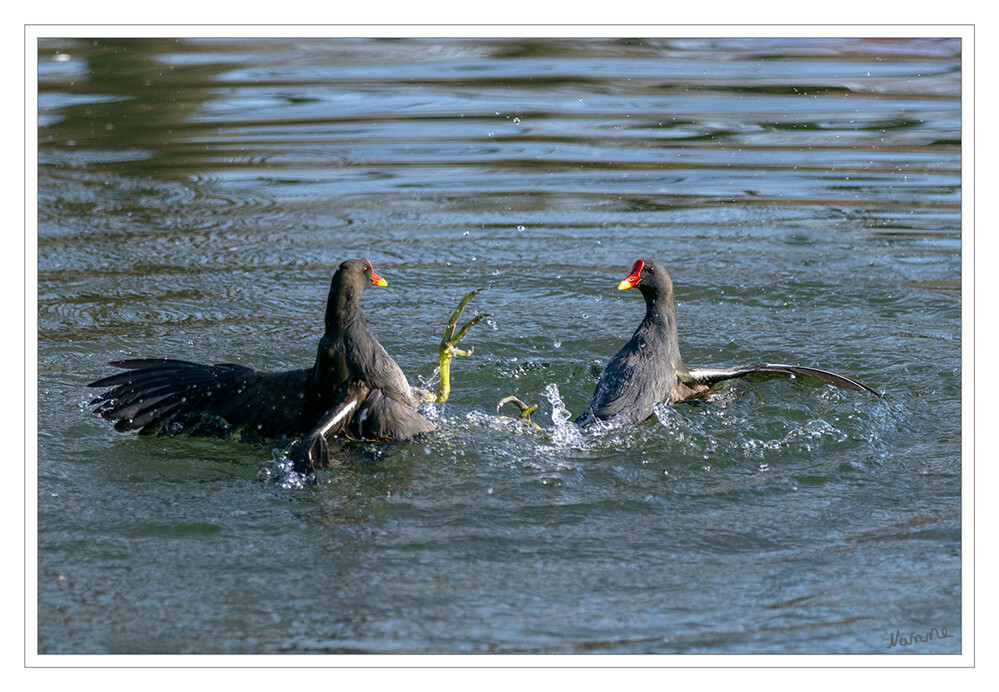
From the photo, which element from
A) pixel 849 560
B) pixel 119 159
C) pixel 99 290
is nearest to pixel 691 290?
pixel 849 560

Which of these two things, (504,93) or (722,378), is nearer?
(722,378)

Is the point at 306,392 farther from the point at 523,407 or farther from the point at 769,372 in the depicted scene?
the point at 769,372

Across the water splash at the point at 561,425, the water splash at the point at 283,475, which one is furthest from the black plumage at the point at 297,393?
the water splash at the point at 561,425

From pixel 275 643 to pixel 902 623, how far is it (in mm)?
2025

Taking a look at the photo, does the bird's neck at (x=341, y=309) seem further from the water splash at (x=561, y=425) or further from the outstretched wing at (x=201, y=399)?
the water splash at (x=561, y=425)

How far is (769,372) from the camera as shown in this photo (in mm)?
5395

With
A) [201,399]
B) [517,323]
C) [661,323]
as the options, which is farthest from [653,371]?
[201,399]

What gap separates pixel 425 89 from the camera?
10.3 m

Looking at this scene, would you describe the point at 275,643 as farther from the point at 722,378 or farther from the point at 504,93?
the point at 504,93
